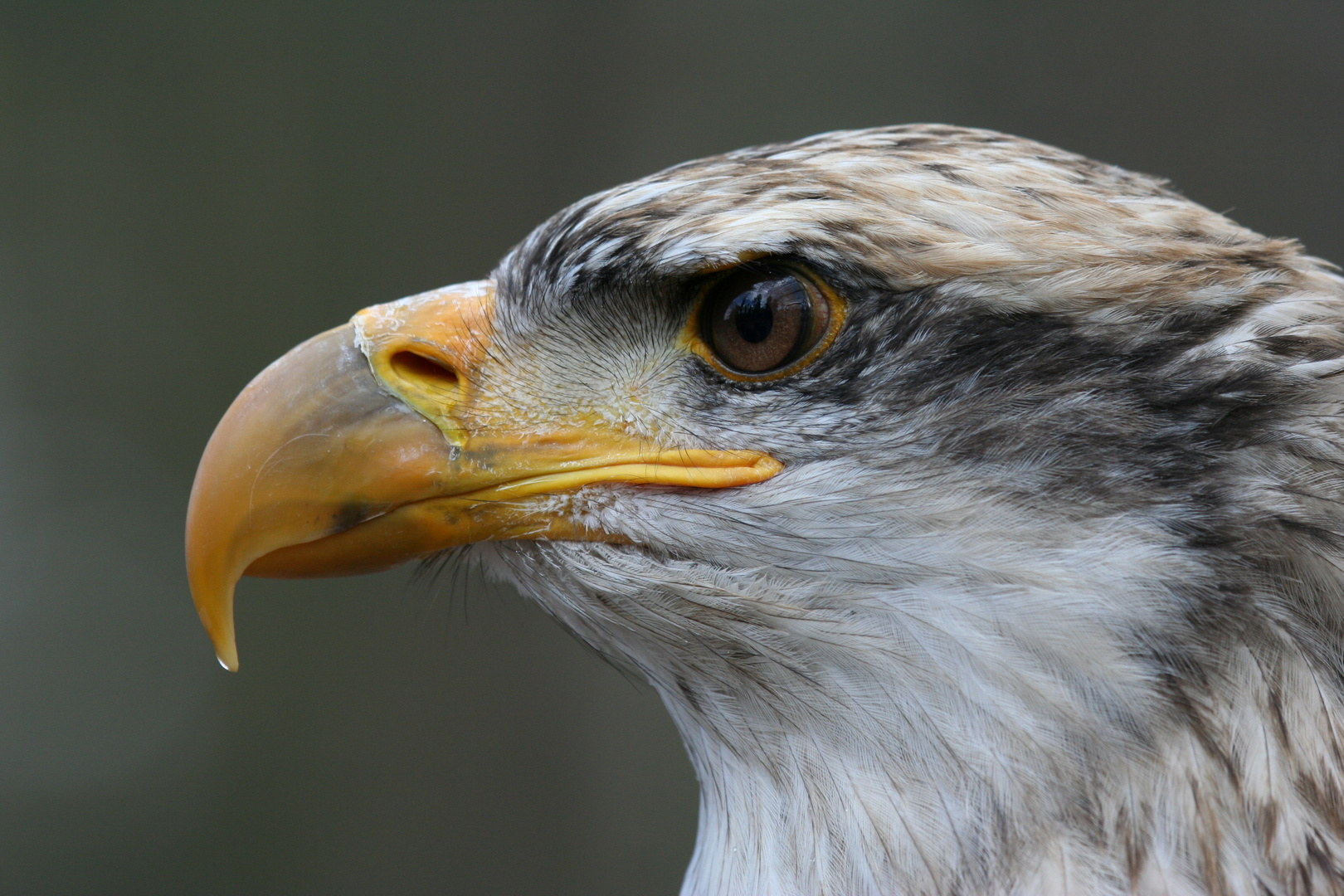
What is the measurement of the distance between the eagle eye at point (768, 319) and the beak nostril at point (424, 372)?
394 millimetres

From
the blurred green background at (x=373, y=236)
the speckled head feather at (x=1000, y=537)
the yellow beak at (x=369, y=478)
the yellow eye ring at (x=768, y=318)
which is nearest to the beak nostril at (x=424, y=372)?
the yellow beak at (x=369, y=478)

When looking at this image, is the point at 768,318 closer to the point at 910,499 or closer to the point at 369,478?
the point at 910,499

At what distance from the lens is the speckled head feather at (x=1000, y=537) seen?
4.14 ft

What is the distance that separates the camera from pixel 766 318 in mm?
1378

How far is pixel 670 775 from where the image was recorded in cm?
522

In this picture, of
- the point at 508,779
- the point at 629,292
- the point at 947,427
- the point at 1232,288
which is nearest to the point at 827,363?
the point at 947,427

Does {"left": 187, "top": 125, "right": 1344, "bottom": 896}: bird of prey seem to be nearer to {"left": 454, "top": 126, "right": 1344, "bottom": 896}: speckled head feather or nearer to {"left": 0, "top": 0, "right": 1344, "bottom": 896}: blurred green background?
{"left": 454, "top": 126, "right": 1344, "bottom": 896}: speckled head feather

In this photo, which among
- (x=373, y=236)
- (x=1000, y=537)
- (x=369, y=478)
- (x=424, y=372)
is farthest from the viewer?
(x=373, y=236)

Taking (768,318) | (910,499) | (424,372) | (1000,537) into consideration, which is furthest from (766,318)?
(424,372)

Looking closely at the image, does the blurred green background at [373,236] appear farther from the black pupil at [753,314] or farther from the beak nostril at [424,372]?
the black pupil at [753,314]

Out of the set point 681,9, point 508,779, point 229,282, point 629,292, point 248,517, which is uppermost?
point 681,9

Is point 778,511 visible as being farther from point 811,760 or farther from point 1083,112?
point 1083,112

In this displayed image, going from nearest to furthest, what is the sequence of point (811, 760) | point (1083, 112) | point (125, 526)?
1. point (811, 760)
2. point (1083, 112)
3. point (125, 526)

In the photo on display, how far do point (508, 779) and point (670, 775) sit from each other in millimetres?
845
